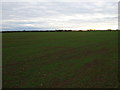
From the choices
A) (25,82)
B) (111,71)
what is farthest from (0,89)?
(111,71)

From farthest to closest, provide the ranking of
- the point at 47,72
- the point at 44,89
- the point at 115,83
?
the point at 47,72, the point at 115,83, the point at 44,89

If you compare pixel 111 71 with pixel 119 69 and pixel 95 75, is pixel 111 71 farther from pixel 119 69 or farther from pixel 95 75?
pixel 95 75

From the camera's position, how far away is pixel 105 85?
700 centimetres

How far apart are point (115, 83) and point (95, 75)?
1.40m

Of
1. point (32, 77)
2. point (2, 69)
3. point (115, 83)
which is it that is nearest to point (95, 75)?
point (115, 83)

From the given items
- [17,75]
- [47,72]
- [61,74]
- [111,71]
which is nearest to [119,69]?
[111,71]

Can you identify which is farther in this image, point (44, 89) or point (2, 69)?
point (2, 69)

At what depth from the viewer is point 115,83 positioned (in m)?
7.24

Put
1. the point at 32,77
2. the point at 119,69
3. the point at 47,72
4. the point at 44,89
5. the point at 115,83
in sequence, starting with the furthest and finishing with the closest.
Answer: the point at 119,69
the point at 47,72
the point at 32,77
the point at 115,83
the point at 44,89

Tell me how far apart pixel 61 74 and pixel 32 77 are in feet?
5.52

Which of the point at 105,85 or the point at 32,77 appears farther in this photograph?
the point at 32,77

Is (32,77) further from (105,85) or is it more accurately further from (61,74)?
(105,85)

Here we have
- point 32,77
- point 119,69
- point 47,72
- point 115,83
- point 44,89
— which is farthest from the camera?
point 119,69

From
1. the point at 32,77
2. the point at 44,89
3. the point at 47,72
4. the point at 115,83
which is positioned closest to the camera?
the point at 44,89
